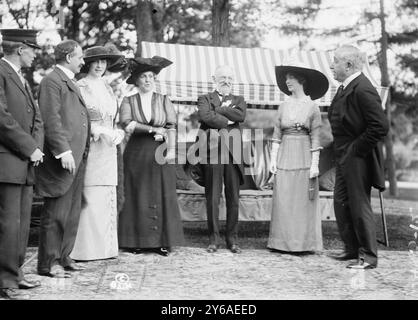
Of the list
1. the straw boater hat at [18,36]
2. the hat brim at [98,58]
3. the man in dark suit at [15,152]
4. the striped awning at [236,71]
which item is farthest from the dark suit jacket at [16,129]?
the striped awning at [236,71]

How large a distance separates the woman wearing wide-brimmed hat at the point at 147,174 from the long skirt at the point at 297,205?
1.24m

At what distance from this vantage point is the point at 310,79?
6.74m

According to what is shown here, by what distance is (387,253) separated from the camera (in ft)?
21.3

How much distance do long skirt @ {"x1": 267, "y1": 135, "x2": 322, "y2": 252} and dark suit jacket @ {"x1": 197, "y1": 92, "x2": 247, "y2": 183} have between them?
1.77ft

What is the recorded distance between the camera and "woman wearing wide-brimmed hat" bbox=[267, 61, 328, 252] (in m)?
6.48

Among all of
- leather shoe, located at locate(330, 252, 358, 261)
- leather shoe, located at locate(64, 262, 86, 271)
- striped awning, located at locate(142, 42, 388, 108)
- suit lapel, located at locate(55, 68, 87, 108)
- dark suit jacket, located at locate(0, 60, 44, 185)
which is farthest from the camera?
striped awning, located at locate(142, 42, 388, 108)

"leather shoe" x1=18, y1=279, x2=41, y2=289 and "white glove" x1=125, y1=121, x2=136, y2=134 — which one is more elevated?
"white glove" x1=125, y1=121, x2=136, y2=134

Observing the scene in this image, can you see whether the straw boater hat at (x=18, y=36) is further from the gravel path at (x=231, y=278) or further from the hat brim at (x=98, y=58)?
the gravel path at (x=231, y=278)

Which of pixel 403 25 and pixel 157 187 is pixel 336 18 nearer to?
pixel 403 25

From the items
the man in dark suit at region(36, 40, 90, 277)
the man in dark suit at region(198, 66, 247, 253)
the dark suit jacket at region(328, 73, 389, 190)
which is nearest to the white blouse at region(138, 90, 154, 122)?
the man in dark suit at region(198, 66, 247, 253)

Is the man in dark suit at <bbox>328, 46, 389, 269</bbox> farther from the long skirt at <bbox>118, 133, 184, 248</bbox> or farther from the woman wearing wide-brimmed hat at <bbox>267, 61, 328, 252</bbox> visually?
the long skirt at <bbox>118, 133, 184, 248</bbox>

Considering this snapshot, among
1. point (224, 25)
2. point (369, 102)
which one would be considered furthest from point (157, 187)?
point (224, 25)

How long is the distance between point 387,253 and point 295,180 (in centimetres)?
133
